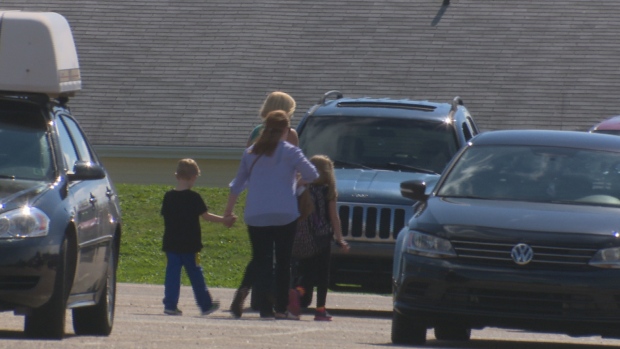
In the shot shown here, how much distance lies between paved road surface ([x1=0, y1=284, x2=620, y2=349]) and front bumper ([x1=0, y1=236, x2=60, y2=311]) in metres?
0.25

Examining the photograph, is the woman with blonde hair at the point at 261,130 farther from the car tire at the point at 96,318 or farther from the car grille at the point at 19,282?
the car grille at the point at 19,282

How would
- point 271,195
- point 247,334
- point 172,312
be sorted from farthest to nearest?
point 172,312
point 271,195
point 247,334

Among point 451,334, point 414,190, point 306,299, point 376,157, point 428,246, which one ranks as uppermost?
point 414,190

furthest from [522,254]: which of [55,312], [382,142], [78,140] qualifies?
[382,142]

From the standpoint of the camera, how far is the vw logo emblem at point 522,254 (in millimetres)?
8945

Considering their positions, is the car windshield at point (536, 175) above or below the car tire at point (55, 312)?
above

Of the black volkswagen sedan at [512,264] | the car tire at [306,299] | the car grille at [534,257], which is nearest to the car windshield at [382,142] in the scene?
the car tire at [306,299]

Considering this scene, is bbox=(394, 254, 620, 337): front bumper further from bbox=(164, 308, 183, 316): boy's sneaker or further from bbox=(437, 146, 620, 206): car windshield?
bbox=(164, 308, 183, 316): boy's sneaker

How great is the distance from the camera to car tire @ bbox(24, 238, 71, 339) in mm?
8281

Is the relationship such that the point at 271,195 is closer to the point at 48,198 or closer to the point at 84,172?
the point at 84,172

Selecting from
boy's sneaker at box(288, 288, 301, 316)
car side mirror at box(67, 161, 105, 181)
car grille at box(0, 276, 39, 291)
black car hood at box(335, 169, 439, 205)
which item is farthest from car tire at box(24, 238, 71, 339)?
black car hood at box(335, 169, 439, 205)

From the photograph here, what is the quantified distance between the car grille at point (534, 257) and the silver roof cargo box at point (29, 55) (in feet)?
9.56

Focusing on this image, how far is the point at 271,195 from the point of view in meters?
11.0

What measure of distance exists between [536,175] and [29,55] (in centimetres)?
366
